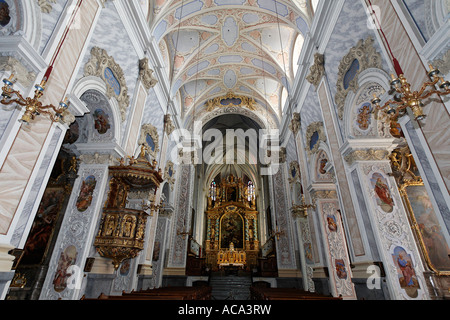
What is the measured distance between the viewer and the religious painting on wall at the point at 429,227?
7.02 meters

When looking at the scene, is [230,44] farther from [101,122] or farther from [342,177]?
[342,177]

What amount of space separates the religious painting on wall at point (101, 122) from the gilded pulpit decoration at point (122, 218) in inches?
36.9

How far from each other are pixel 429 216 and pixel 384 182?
163 inches

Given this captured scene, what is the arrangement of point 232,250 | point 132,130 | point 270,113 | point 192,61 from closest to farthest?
1. point 132,130
2. point 192,61
3. point 270,113
4. point 232,250

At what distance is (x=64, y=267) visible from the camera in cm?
474

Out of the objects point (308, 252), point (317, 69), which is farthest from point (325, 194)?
point (317, 69)

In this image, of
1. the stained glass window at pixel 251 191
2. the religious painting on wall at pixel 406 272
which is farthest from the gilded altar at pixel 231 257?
the religious painting on wall at pixel 406 272

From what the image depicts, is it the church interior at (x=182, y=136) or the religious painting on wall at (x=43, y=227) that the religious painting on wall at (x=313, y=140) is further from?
the religious painting on wall at (x=43, y=227)

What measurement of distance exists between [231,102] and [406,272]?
11.6m

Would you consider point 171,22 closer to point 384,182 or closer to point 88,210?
point 88,210

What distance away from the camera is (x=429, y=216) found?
7512 mm

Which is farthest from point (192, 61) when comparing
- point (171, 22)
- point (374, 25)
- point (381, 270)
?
point (381, 270)

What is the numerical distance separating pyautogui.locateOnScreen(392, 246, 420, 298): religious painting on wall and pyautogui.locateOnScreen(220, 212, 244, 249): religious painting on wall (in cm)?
1840

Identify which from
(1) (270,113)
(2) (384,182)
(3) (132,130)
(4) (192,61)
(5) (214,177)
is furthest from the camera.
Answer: (5) (214,177)
